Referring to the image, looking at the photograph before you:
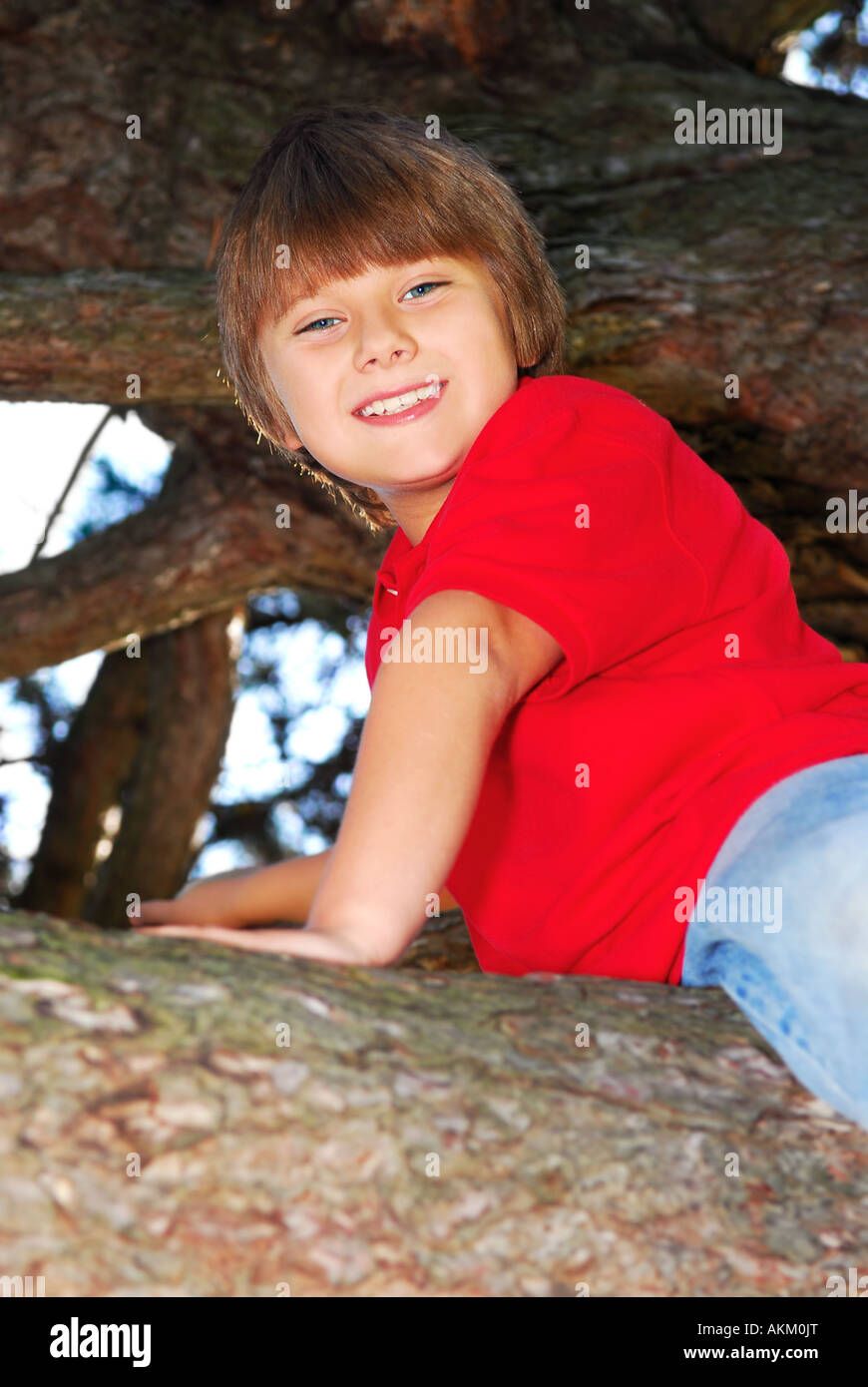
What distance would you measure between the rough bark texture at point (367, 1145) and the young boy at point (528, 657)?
83 mm

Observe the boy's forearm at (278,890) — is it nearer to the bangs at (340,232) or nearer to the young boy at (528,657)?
the young boy at (528,657)

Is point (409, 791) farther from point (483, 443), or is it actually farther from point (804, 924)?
point (483, 443)

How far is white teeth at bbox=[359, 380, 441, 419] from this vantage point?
1.53 metres

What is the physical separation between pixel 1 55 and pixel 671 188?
60.5 inches

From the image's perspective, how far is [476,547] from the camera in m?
1.21

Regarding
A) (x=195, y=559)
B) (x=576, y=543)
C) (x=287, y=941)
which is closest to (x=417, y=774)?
(x=287, y=941)

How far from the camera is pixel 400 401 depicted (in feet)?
5.04

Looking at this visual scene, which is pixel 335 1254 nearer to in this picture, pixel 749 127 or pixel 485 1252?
pixel 485 1252

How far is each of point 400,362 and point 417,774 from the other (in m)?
0.60

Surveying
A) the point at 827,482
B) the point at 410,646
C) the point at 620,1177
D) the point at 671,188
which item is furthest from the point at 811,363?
the point at 620,1177

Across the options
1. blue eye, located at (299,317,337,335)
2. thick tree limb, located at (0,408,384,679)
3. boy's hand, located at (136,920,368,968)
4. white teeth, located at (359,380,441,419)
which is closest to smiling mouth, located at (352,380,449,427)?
white teeth, located at (359,380,441,419)

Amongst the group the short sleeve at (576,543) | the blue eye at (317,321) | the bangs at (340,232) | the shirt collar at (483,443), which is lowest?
the short sleeve at (576,543)

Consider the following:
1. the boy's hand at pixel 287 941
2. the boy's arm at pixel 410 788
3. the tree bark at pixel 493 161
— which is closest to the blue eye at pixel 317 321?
the boy's arm at pixel 410 788

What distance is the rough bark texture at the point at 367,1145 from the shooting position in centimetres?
→ 82
